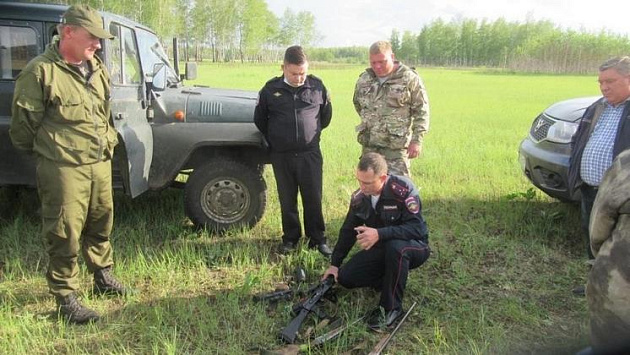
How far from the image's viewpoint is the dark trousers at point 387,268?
315 centimetres

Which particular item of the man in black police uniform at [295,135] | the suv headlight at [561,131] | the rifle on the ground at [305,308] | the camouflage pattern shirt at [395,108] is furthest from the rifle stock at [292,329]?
the suv headlight at [561,131]

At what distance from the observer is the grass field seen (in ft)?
9.58

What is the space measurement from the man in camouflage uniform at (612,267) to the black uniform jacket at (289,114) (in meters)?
2.61

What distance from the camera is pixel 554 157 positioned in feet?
14.0

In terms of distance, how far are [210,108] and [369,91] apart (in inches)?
54.4

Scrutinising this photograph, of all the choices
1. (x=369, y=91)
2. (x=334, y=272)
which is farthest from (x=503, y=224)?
(x=334, y=272)

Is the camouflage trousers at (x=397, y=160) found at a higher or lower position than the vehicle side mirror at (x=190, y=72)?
lower

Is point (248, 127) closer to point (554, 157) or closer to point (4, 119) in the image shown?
point (4, 119)

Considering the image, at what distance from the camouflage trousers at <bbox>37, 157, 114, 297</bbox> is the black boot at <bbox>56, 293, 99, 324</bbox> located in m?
0.04

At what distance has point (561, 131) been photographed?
4.33 m

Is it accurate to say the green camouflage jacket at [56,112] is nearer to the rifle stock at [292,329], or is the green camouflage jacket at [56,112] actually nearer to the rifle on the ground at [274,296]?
the rifle on the ground at [274,296]

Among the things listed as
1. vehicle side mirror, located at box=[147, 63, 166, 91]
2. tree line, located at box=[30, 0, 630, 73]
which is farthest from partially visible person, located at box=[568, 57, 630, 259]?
tree line, located at box=[30, 0, 630, 73]

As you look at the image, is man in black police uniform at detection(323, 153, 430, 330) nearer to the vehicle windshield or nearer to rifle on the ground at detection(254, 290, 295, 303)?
rifle on the ground at detection(254, 290, 295, 303)

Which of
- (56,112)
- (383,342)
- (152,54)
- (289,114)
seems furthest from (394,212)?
(152,54)
